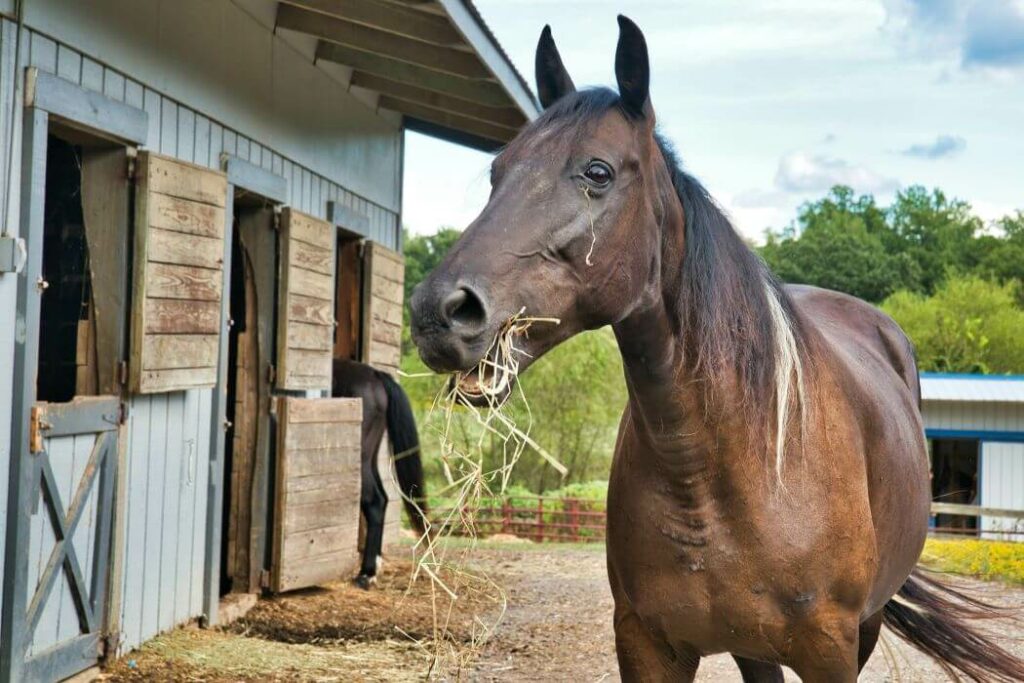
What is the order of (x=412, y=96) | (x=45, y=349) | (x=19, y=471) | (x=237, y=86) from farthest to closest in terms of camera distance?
(x=412, y=96) < (x=237, y=86) < (x=45, y=349) < (x=19, y=471)

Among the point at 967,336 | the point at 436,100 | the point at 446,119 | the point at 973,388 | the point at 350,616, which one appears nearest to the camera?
the point at 350,616

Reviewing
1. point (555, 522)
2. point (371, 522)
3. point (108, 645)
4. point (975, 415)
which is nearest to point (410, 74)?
point (371, 522)

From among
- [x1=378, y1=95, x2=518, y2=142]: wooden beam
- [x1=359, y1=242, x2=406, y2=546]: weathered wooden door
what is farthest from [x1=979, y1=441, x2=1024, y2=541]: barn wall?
[x1=378, y1=95, x2=518, y2=142]: wooden beam

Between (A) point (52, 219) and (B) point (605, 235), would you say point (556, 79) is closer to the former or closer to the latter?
(B) point (605, 235)

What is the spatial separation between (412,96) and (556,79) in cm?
607

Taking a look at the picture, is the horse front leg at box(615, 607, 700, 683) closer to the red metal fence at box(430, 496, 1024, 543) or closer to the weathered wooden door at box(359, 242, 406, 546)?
the weathered wooden door at box(359, 242, 406, 546)

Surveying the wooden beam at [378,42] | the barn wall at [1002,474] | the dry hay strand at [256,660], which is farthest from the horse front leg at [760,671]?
the barn wall at [1002,474]

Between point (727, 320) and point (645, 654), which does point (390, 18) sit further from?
point (645, 654)

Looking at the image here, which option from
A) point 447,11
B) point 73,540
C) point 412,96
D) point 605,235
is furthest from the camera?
point 412,96

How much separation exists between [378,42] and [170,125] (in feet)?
5.63

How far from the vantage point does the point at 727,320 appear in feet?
8.46

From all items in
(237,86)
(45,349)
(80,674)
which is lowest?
(80,674)

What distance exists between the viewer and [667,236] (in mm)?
2490

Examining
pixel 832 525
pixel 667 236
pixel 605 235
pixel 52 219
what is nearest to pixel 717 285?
pixel 667 236
